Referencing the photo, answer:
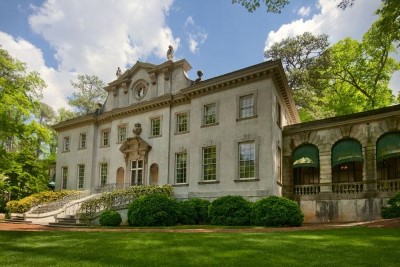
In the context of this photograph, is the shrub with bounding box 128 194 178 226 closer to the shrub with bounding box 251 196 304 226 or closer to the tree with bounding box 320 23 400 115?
the shrub with bounding box 251 196 304 226

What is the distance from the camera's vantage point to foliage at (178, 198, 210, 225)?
67.3 feet

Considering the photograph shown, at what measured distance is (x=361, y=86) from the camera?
3797 centimetres

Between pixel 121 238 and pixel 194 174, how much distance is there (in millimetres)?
11387

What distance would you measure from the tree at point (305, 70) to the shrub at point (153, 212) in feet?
73.8

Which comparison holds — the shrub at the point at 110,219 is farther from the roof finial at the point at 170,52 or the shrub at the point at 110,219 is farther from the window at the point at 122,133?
the roof finial at the point at 170,52

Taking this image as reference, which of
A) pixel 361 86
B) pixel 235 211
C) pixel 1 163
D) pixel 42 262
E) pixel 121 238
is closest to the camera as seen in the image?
pixel 42 262

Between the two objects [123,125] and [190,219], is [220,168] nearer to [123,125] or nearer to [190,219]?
[190,219]

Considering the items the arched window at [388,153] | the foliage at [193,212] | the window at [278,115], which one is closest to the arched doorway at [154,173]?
the foliage at [193,212]

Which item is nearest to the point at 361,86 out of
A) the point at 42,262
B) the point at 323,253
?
the point at 323,253

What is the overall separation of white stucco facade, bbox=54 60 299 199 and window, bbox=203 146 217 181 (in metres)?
0.07

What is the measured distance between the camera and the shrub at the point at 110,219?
68.3 ft

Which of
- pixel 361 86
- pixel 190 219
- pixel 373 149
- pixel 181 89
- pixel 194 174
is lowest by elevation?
pixel 190 219

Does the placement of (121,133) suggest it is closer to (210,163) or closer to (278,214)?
(210,163)

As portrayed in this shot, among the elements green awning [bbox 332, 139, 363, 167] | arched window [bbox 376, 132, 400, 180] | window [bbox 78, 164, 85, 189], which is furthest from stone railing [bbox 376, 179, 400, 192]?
window [bbox 78, 164, 85, 189]
